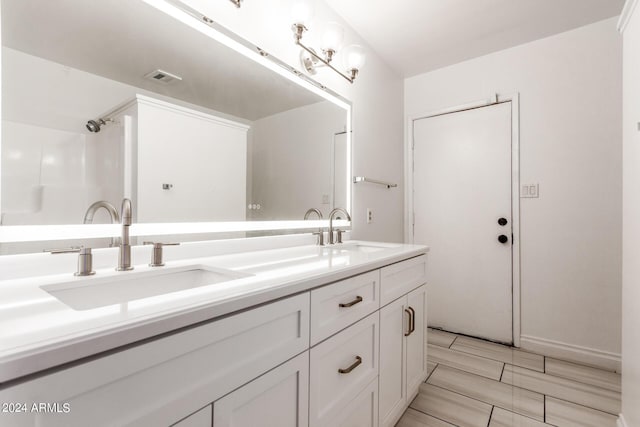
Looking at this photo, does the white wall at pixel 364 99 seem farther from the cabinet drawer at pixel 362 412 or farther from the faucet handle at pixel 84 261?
the cabinet drawer at pixel 362 412

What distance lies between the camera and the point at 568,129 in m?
2.14

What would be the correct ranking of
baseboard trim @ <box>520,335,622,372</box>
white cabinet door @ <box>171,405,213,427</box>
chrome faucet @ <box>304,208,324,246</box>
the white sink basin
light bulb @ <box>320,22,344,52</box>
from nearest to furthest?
white cabinet door @ <box>171,405,213,427</box>
the white sink basin
light bulb @ <box>320,22,344,52</box>
chrome faucet @ <box>304,208,324,246</box>
baseboard trim @ <box>520,335,622,372</box>

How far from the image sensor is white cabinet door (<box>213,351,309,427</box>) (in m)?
0.65

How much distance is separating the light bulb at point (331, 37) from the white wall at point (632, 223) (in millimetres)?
1210

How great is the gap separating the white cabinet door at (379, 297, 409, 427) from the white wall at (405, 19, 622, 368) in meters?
1.42

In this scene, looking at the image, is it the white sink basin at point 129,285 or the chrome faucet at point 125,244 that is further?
the chrome faucet at point 125,244

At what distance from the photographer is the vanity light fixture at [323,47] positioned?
4.87 feet

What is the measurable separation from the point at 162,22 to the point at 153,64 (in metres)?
0.16

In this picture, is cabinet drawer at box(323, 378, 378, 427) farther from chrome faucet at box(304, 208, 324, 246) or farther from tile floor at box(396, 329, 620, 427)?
chrome faucet at box(304, 208, 324, 246)

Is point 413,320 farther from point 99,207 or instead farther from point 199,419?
point 99,207

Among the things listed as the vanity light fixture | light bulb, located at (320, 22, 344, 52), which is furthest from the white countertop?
light bulb, located at (320, 22, 344, 52)

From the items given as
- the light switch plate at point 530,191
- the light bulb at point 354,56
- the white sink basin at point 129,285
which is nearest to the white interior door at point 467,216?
the light switch plate at point 530,191

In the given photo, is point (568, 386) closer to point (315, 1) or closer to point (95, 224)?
point (95, 224)

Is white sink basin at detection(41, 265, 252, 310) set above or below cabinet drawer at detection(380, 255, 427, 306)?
above
